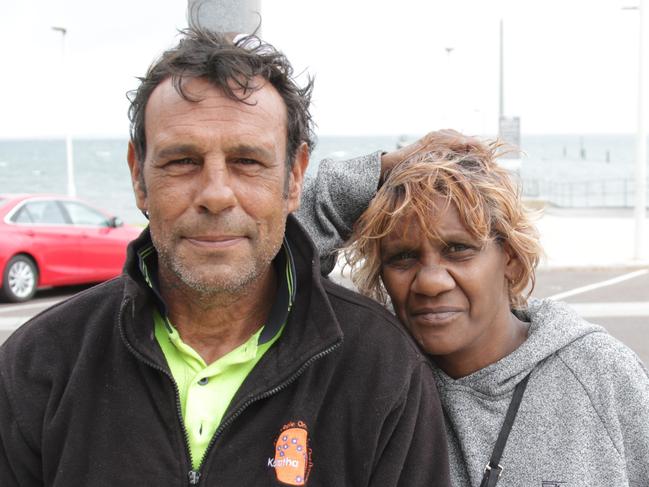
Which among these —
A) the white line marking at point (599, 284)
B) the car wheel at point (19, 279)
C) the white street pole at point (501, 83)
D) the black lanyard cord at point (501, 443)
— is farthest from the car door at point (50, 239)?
the white street pole at point (501, 83)

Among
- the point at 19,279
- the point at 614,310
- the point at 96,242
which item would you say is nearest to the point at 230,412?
the point at 614,310

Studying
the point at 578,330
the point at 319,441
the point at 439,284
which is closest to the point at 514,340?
the point at 578,330

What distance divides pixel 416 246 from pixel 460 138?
0.39 meters

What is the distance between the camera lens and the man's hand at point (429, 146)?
2.41 meters

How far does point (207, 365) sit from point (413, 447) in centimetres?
59

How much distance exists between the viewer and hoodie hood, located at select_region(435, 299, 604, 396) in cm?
230

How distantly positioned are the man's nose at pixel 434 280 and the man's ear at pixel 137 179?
82 centimetres

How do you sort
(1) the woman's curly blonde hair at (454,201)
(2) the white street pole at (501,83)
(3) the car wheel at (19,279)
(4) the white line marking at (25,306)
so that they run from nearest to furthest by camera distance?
(1) the woman's curly blonde hair at (454,201) < (4) the white line marking at (25,306) < (3) the car wheel at (19,279) < (2) the white street pole at (501,83)

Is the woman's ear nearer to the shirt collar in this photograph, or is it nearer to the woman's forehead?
the woman's forehead

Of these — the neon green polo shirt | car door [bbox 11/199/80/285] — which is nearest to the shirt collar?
the neon green polo shirt

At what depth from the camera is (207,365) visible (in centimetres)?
212

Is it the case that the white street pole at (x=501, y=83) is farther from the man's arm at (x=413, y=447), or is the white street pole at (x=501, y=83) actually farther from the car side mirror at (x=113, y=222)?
the man's arm at (x=413, y=447)

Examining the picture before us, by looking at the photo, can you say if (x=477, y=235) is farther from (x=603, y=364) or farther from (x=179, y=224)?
(x=179, y=224)

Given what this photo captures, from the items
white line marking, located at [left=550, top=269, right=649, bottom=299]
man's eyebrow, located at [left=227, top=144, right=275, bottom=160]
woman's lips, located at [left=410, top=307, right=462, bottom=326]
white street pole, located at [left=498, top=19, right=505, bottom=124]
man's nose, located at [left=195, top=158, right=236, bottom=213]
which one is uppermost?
white street pole, located at [left=498, top=19, right=505, bottom=124]
